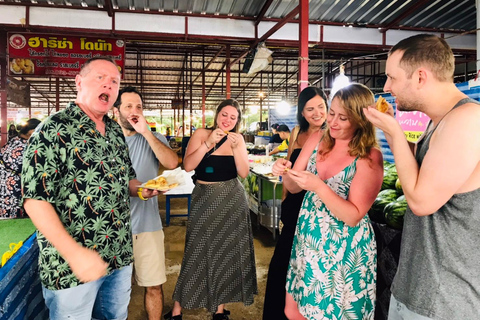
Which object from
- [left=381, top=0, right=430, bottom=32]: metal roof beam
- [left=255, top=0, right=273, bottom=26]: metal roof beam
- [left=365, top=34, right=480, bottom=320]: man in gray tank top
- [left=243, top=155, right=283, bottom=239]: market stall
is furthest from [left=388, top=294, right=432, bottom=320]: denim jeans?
[left=381, top=0, right=430, bottom=32]: metal roof beam

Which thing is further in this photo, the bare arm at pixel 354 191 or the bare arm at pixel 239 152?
the bare arm at pixel 239 152

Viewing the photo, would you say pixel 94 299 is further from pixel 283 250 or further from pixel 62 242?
pixel 283 250

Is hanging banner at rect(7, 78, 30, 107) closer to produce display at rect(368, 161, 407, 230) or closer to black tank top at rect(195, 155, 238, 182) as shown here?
black tank top at rect(195, 155, 238, 182)

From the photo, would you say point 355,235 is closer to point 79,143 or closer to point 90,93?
point 79,143

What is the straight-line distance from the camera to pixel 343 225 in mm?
1828

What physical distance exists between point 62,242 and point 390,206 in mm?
2287

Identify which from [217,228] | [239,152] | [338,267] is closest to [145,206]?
[217,228]

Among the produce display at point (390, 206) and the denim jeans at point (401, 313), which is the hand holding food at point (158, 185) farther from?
the produce display at point (390, 206)

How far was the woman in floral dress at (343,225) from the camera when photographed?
5.81ft

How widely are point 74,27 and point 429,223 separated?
800 cm

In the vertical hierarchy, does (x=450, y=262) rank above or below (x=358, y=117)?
below

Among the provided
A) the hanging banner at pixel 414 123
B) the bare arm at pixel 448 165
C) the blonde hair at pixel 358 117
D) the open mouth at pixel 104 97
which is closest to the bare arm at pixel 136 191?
the open mouth at pixel 104 97

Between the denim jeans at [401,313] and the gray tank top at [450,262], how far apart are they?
0.08 ft

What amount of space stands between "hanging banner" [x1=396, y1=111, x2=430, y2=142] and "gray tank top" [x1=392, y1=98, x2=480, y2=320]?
135 inches
